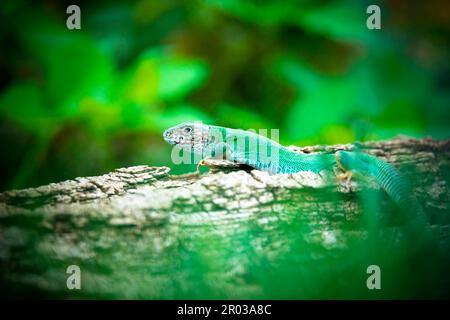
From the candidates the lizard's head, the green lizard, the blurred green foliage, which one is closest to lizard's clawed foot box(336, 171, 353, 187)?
the green lizard

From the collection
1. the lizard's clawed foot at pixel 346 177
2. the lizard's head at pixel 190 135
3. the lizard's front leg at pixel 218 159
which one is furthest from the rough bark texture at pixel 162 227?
the lizard's head at pixel 190 135

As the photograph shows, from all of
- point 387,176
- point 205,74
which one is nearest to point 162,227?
point 387,176

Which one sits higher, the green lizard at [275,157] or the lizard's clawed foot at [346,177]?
the green lizard at [275,157]

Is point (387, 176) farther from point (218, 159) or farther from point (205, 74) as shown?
point (205, 74)

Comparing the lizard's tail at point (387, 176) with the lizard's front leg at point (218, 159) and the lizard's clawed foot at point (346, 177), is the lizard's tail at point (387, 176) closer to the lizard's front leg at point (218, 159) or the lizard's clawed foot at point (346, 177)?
the lizard's clawed foot at point (346, 177)

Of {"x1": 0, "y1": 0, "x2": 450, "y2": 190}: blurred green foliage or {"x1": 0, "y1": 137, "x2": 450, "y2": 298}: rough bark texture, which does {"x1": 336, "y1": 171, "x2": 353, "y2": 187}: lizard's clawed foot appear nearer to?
{"x1": 0, "y1": 137, "x2": 450, "y2": 298}: rough bark texture

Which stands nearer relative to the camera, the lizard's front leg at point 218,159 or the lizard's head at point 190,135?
the lizard's front leg at point 218,159

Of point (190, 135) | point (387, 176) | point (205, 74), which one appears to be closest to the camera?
point (387, 176)

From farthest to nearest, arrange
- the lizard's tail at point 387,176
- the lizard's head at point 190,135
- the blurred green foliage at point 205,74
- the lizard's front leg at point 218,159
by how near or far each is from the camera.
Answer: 1. the blurred green foliage at point 205,74
2. the lizard's head at point 190,135
3. the lizard's front leg at point 218,159
4. the lizard's tail at point 387,176
